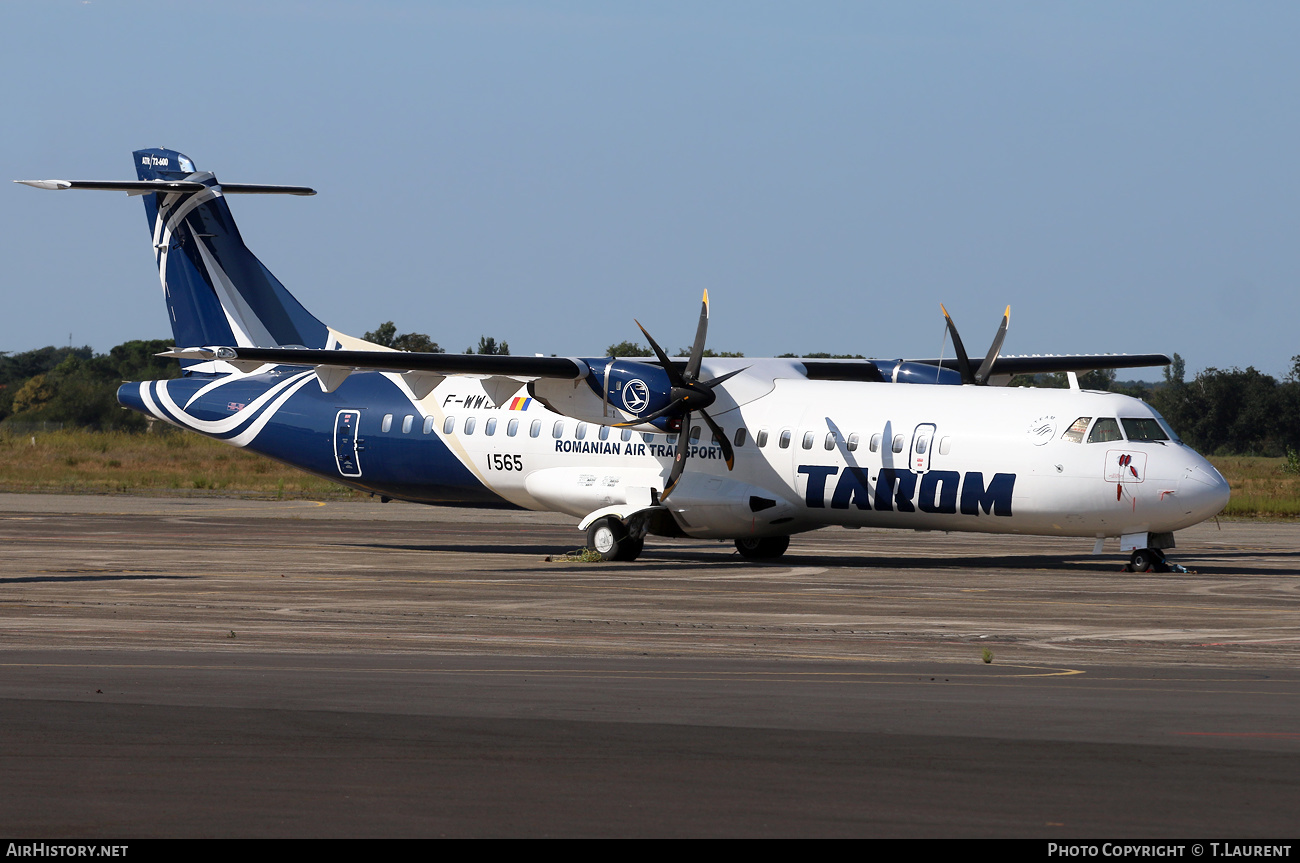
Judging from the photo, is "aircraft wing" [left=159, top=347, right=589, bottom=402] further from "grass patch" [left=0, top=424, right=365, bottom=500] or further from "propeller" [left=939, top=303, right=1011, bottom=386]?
"grass patch" [left=0, top=424, right=365, bottom=500]

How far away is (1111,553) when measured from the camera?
29.8 m

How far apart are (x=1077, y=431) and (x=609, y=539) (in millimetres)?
8111

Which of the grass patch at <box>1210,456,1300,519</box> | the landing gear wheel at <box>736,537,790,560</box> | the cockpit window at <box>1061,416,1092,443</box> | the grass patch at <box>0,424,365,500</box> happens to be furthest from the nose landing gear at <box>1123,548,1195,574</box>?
the grass patch at <box>0,424,365,500</box>

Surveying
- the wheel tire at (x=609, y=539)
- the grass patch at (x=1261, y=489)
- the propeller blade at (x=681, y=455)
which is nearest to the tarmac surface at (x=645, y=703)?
the wheel tire at (x=609, y=539)

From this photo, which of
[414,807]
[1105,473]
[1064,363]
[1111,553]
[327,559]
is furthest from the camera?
[1064,363]

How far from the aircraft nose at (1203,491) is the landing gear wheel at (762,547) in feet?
24.3

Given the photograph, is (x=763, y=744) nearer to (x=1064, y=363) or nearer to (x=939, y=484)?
(x=939, y=484)

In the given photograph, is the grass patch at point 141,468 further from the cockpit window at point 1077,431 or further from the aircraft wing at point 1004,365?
the cockpit window at point 1077,431

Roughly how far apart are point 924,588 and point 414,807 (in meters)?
15.1

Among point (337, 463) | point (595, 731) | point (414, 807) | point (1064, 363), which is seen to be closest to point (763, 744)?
point (595, 731)

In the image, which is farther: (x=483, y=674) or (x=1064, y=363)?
(x=1064, y=363)

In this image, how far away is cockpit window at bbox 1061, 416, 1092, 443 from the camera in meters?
23.6

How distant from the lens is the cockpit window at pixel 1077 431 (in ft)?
77.4

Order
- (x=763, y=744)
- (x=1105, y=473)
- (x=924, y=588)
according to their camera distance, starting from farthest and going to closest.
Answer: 1. (x=1105, y=473)
2. (x=924, y=588)
3. (x=763, y=744)
